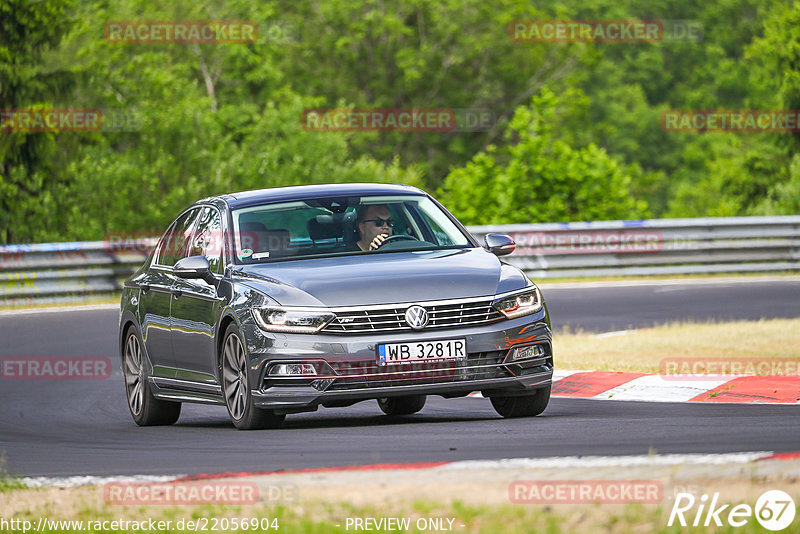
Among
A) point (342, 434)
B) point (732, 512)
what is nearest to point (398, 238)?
point (342, 434)

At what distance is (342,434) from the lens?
9.13 m

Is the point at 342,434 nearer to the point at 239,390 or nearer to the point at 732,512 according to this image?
the point at 239,390

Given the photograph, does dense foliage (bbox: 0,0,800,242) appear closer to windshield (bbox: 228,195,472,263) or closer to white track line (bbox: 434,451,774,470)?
windshield (bbox: 228,195,472,263)

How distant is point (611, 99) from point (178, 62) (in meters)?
25.6

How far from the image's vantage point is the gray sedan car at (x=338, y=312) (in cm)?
901

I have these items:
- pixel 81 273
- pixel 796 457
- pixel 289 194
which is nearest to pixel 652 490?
pixel 796 457

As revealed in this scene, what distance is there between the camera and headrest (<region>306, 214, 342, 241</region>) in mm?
10281

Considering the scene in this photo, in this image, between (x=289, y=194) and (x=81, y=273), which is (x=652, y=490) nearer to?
(x=289, y=194)

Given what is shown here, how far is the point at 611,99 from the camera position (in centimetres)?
7525

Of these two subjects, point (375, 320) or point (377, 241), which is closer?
point (375, 320)

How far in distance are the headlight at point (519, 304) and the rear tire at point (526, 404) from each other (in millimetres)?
549

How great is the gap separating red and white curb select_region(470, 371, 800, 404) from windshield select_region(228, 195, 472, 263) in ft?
5.82

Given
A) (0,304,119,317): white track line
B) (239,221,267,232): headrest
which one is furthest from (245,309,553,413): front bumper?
(0,304,119,317): white track line

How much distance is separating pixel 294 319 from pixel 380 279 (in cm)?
56
